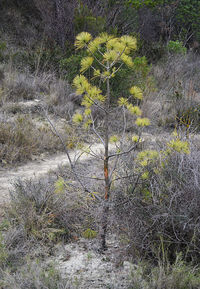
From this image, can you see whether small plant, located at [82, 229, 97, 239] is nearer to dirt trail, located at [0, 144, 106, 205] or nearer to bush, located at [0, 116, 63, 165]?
dirt trail, located at [0, 144, 106, 205]

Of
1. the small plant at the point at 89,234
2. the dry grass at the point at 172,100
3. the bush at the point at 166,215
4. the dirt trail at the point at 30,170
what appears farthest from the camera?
the dry grass at the point at 172,100

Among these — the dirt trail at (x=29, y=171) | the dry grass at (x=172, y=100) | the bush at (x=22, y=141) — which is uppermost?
the dry grass at (x=172, y=100)

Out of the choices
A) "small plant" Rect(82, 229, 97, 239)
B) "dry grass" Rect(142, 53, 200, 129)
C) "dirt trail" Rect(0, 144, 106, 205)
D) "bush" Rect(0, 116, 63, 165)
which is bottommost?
"small plant" Rect(82, 229, 97, 239)

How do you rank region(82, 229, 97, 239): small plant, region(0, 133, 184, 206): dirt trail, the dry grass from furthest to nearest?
1. the dry grass
2. region(0, 133, 184, 206): dirt trail
3. region(82, 229, 97, 239): small plant

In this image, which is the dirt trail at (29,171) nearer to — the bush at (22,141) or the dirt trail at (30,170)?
the dirt trail at (30,170)

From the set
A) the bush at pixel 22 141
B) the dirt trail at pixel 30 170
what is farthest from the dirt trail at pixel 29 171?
the bush at pixel 22 141

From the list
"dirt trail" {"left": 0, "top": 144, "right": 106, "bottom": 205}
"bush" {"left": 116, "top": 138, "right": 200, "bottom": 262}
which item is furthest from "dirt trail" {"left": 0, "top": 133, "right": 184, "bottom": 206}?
"bush" {"left": 116, "top": 138, "right": 200, "bottom": 262}

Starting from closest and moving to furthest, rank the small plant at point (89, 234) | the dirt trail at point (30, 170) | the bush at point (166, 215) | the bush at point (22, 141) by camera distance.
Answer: the bush at point (166, 215) → the small plant at point (89, 234) → the dirt trail at point (30, 170) → the bush at point (22, 141)

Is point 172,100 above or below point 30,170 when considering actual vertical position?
above

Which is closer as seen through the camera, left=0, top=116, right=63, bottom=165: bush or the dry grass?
left=0, top=116, right=63, bottom=165: bush

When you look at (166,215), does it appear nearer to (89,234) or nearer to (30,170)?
(89,234)

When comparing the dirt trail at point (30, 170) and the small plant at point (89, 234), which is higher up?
the dirt trail at point (30, 170)

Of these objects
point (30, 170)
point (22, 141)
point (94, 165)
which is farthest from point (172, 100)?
point (30, 170)

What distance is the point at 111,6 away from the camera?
10703 mm
